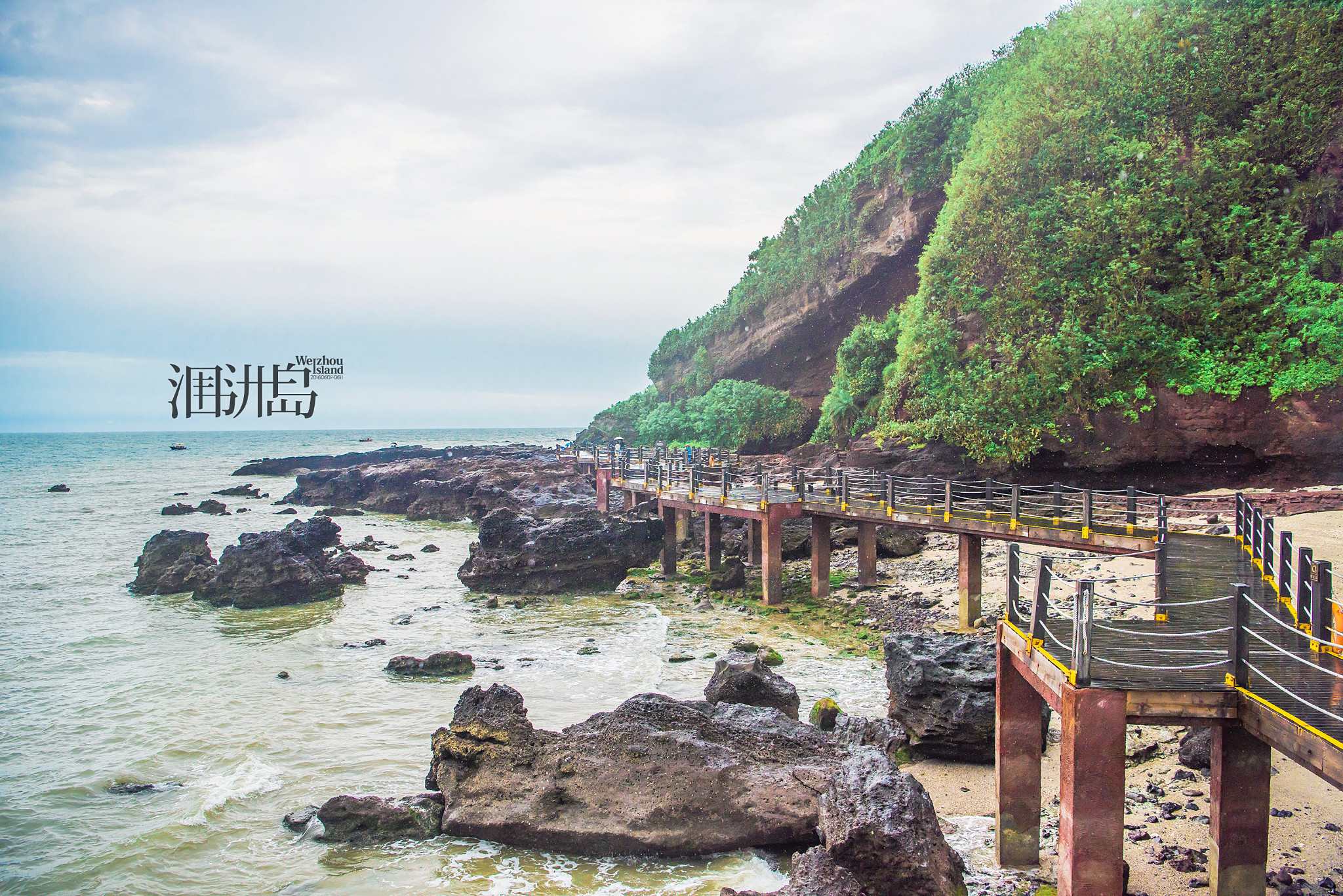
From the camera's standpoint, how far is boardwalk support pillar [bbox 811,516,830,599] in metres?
24.3

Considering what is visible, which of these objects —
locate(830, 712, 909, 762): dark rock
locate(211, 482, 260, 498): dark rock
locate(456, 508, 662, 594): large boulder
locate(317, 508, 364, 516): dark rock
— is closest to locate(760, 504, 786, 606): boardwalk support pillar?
locate(456, 508, 662, 594): large boulder

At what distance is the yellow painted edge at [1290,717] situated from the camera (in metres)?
5.40

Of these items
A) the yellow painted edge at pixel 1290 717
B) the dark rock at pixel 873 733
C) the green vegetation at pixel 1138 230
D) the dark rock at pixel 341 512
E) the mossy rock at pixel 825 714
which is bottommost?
the dark rock at pixel 341 512

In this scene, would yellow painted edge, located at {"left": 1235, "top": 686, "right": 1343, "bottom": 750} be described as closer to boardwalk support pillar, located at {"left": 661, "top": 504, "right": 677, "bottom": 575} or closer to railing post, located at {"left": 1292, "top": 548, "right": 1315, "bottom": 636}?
railing post, located at {"left": 1292, "top": 548, "right": 1315, "bottom": 636}

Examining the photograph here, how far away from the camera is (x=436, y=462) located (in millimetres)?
68250

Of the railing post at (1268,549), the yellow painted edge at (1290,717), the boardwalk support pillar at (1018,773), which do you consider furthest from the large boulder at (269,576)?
the yellow painted edge at (1290,717)

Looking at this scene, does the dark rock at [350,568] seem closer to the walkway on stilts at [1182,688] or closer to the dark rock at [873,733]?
the dark rock at [873,733]

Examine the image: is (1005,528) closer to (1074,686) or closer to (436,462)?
(1074,686)

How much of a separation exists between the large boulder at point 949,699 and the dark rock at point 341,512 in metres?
52.1

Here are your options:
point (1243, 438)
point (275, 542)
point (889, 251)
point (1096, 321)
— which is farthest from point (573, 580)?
point (889, 251)

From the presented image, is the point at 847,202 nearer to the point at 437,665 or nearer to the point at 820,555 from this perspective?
the point at 820,555

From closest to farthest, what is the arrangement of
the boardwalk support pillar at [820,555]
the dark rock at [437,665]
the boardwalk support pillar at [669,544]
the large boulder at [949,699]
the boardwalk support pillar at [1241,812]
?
1. the boardwalk support pillar at [1241,812]
2. the large boulder at [949,699]
3. the dark rock at [437,665]
4. the boardwalk support pillar at [820,555]
5. the boardwalk support pillar at [669,544]

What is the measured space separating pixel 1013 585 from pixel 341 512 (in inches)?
2247

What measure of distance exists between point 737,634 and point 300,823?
40.0 ft
